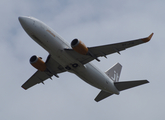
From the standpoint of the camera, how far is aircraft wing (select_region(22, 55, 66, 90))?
36.7 meters

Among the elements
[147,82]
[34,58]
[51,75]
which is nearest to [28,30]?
[34,58]

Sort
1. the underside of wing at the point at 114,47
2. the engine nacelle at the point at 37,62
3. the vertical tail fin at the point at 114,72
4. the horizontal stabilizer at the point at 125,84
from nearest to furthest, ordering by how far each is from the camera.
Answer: the underside of wing at the point at 114,47 → the engine nacelle at the point at 37,62 → the horizontal stabilizer at the point at 125,84 → the vertical tail fin at the point at 114,72

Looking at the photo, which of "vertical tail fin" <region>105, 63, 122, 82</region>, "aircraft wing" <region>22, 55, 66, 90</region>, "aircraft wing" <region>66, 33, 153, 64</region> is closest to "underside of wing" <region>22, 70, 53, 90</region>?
"aircraft wing" <region>22, 55, 66, 90</region>

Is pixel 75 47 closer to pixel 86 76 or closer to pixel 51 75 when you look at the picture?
pixel 86 76

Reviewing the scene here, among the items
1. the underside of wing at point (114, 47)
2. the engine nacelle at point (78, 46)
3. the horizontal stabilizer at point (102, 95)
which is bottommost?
the horizontal stabilizer at point (102, 95)

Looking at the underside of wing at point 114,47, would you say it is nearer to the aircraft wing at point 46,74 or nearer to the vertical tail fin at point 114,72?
the aircraft wing at point 46,74

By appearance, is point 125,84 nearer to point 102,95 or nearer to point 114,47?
point 102,95

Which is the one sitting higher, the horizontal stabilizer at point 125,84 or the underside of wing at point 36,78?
the underside of wing at point 36,78

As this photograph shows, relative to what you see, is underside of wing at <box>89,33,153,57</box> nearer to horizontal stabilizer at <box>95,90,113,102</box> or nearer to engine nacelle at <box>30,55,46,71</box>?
engine nacelle at <box>30,55,46,71</box>

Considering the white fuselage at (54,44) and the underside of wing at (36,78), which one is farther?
the underside of wing at (36,78)

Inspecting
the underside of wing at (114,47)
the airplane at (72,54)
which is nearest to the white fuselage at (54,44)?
the airplane at (72,54)

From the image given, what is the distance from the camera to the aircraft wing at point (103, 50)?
30231 mm

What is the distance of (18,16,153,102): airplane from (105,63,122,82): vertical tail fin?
394 cm

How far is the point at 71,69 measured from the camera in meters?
34.3
